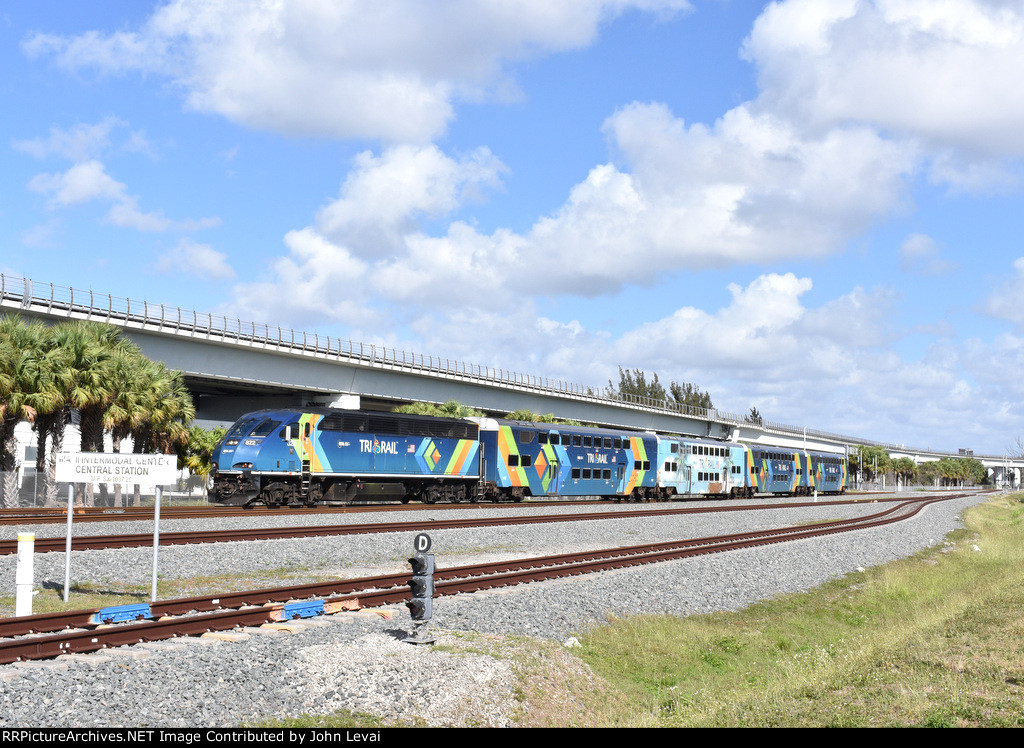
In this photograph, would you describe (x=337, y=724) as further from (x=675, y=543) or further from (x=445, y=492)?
(x=445, y=492)

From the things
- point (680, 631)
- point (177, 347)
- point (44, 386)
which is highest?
point (177, 347)

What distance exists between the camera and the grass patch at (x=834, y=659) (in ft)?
30.6

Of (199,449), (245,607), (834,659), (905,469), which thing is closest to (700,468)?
(199,449)

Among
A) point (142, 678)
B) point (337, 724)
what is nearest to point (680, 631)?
point (337, 724)

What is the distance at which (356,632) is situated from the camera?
12.0 metres

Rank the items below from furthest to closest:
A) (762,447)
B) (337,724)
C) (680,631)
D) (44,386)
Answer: (762,447)
(44,386)
(680,631)
(337,724)

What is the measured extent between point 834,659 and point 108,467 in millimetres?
12236

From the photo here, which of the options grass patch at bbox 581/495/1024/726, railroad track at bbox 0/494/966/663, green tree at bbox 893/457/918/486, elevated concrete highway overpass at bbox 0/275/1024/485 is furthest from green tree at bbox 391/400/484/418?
green tree at bbox 893/457/918/486

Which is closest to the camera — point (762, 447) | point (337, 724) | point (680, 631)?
point (337, 724)

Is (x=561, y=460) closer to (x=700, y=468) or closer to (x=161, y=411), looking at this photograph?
(x=700, y=468)

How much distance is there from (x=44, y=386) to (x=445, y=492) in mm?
17505

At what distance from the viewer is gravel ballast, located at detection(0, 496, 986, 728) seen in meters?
8.56

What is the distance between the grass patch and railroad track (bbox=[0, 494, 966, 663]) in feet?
12.0

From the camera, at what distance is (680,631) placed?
1486cm
